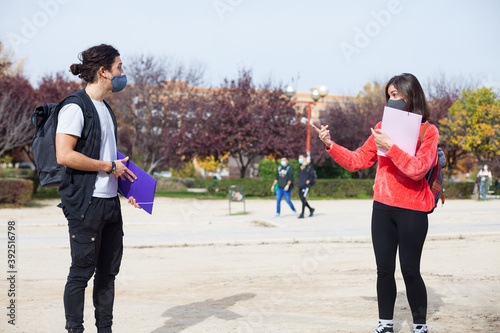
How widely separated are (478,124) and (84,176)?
31058 mm

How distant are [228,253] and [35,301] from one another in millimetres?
4289

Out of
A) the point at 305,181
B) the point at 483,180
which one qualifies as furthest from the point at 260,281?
the point at 483,180

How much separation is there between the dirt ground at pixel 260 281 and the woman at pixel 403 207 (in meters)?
0.48

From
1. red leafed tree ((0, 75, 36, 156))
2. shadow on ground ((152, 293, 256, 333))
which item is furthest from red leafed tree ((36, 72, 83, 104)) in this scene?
shadow on ground ((152, 293, 256, 333))

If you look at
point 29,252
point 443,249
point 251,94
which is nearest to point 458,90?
point 251,94

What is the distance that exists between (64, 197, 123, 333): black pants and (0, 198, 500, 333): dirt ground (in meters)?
0.76

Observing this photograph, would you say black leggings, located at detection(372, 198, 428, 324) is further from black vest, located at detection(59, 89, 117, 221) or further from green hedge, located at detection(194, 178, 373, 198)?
green hedge, located at detection(194, 178, 373, 198)

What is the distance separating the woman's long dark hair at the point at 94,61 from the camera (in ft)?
12.2

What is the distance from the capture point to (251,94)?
34094 millimetres

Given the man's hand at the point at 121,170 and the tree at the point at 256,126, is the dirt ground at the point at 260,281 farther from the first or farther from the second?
the tree at the point at 256,126

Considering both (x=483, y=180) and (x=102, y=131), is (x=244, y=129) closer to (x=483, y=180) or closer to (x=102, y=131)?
(x=483, y=180)

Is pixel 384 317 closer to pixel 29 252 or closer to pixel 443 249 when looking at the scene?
pixel 443 249

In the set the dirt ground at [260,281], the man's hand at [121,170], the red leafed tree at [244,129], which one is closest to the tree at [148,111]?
the red leafed tree at [244,129]

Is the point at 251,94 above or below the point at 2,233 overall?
above
